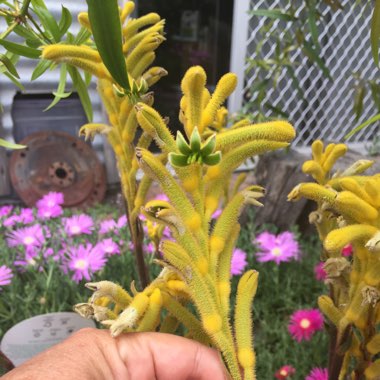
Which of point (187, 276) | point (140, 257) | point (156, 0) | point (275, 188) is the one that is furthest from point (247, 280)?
point (156, 0)

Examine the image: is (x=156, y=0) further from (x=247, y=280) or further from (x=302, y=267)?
(x=247, y=280)

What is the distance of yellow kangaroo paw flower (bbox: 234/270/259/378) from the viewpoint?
0.33 m

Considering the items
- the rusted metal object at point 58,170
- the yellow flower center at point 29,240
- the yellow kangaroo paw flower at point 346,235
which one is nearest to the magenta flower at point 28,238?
the yellow flower center at point 29,240

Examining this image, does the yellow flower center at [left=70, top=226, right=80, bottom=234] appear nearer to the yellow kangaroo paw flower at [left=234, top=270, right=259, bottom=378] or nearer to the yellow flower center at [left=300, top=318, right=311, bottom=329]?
the yellow flower center at [left=300, top=318, right=311, bottom=329]

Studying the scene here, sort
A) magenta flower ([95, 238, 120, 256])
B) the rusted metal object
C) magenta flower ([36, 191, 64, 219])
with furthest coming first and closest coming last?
the rusted metal object < magenta flower ([36, 191, 64, 219]) < magenta flower ([95, 238, 120, 256])

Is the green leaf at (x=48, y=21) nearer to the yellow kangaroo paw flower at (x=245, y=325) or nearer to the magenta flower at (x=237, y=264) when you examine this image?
the yellow kangaroo paw flower at (x=245, y=325)

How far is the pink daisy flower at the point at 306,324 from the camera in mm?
678

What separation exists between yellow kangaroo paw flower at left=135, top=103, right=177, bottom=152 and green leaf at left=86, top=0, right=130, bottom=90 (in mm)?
28

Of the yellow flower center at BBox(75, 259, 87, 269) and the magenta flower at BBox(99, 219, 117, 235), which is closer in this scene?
the yellow flower center at BBox(75, 259, 87, 269)

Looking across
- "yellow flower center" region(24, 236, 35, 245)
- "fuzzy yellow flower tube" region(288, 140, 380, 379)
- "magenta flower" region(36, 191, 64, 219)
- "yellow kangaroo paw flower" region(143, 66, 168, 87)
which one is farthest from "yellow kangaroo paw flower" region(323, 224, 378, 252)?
"magenta flower" region(36, 191, 64, 219)

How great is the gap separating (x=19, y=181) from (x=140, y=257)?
1.60 metres

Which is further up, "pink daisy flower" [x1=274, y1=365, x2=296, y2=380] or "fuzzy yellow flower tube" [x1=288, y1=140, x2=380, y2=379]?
"fuzzy yellow flower tube" [x1=288, y1=140, x2=380, y2=379]

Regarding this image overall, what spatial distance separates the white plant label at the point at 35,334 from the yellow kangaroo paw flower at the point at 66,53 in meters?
0.31

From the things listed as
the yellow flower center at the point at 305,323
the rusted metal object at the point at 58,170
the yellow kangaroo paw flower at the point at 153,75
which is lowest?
the rusted metal object at the point at 58,170
